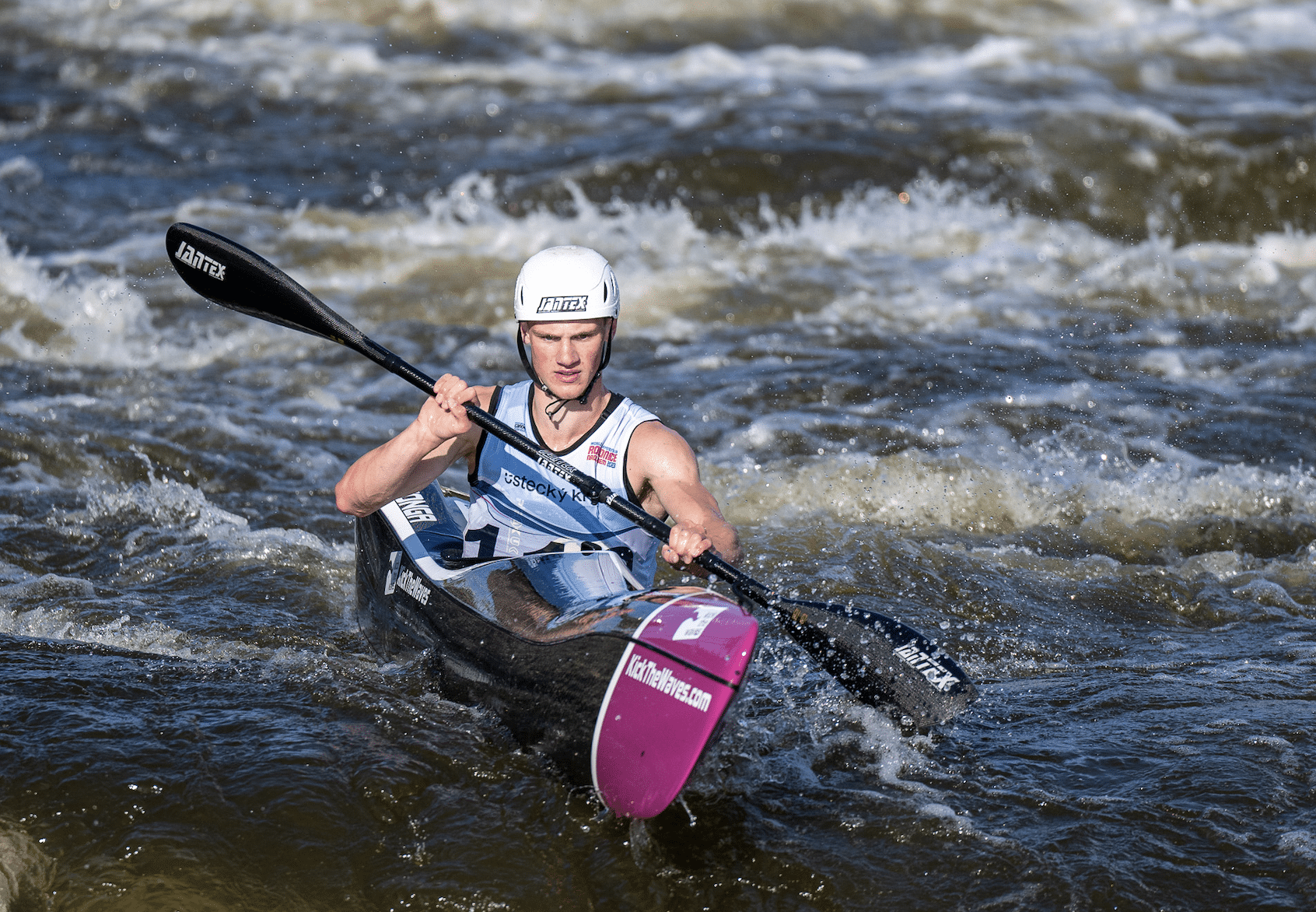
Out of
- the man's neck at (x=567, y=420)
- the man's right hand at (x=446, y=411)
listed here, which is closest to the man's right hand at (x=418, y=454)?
the man's right hand at (x=446, y=411)

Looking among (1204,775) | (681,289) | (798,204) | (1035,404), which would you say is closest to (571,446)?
(1204,775)

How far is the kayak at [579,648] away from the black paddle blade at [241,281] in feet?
2.74

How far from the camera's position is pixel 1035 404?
A: 7.49m

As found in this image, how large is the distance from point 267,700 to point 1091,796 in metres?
2.46

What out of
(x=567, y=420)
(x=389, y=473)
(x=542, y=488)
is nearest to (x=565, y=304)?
(x=567, y=420)

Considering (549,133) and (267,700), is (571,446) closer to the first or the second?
(267,700)

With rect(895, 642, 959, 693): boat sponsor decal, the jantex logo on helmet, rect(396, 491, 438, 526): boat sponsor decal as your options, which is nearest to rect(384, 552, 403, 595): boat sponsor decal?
rect(396, 491, 438, 526): boat sponsor decal

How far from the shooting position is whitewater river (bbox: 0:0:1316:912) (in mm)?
3383

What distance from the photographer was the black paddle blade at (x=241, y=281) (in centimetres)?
468

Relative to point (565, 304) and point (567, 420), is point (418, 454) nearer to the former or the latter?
point (567, 420)

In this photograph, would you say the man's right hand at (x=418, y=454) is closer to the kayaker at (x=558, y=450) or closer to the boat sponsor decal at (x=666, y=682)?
the kayaker at (x=558, y=450)

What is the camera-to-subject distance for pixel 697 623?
11.0ft

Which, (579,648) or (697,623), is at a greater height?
(697,623)

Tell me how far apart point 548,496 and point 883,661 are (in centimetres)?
118
